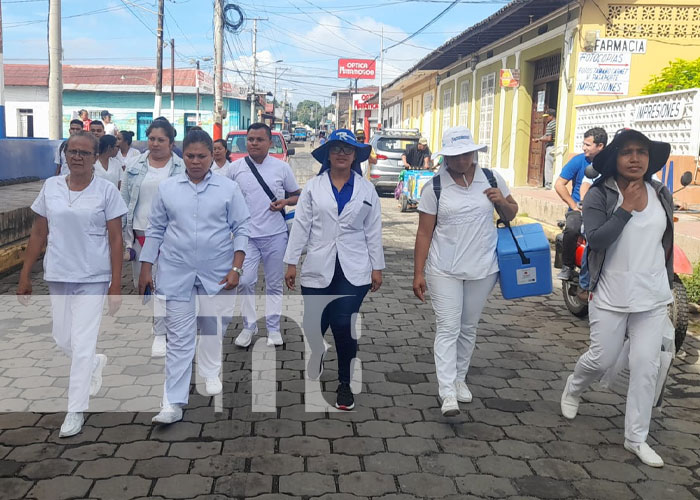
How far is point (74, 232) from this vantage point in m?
4.04

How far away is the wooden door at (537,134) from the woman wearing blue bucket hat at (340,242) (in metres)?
14.1

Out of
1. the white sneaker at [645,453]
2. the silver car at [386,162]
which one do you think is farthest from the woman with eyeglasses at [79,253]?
the silver car at [386,162]

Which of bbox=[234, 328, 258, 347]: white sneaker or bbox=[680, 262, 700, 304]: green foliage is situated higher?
bbox=[680, 262, 700, 304]: green foliage

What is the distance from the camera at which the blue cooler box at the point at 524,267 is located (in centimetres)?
441

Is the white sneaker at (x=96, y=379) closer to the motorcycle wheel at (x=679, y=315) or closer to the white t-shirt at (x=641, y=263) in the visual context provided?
the white t-shirt at (x=641, y=263)

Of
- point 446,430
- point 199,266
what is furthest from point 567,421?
point 199,266

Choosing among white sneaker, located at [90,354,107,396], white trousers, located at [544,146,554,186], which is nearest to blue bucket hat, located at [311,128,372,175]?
white sneaker, located at [90,354,107,396]

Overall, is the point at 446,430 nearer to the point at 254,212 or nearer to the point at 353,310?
the point at 353,310

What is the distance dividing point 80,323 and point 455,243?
231 cm

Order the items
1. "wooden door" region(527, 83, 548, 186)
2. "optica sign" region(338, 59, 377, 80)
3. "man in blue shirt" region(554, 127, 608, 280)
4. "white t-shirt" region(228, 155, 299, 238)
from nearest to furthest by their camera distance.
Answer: "white t-shirt" region(228, 155, 299, 238) < "man in blue shirt" region(554, 127, 608, 280) < "wooden door" region(527, 83, 548, 186) < "optica sign" region(338, 59, 377, 80)

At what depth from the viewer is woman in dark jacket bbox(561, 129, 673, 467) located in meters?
3.79

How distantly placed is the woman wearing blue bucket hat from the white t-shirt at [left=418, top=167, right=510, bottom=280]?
0.43 meters

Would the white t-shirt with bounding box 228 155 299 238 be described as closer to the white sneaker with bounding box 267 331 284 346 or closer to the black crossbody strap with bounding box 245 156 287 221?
the black crossbody strap with bounding box 245 156 287 221

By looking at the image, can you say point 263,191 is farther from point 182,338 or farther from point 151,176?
point 182,338
